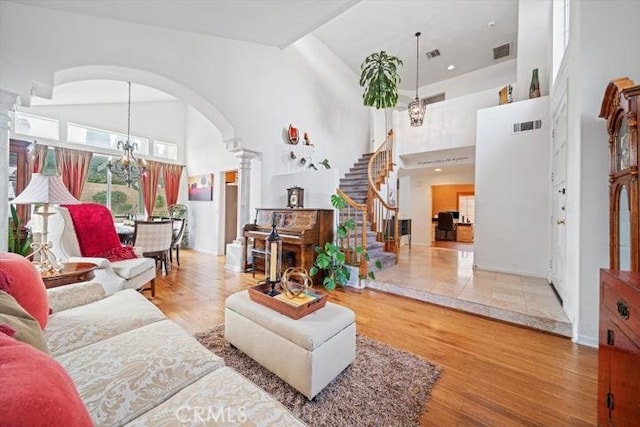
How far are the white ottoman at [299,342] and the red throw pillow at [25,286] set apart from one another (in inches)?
39.5

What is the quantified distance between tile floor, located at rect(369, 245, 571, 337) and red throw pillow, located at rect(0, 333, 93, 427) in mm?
3222

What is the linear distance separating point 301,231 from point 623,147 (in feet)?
10.3

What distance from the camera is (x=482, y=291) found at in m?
3.17

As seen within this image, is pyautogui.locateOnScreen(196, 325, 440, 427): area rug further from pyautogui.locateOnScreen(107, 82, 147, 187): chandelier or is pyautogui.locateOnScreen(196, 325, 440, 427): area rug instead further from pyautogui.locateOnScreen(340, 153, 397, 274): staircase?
pyautogui.locateOnScreen(107, 82, 147, 187): chandelier

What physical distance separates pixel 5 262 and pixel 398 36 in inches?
270

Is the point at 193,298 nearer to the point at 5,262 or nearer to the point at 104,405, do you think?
the point at 5,262

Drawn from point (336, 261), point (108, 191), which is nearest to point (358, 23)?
point (336, 261)

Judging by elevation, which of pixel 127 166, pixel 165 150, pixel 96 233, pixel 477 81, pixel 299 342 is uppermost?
pixel 477 81

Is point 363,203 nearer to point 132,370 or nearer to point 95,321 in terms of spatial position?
point 95,321

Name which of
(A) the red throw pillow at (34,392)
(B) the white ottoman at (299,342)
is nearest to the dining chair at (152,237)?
(B) the white ottoman at (299,342)

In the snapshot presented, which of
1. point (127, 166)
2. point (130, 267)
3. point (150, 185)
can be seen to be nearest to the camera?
point (130, 267)

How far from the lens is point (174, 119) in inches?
281

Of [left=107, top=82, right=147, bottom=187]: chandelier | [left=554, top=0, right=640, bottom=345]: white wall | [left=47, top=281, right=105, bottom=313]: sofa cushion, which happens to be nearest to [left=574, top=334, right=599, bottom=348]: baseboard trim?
[left=554, top=0, right=640, bottom=345]: white wall

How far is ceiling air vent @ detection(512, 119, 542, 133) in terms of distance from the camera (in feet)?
12.9
